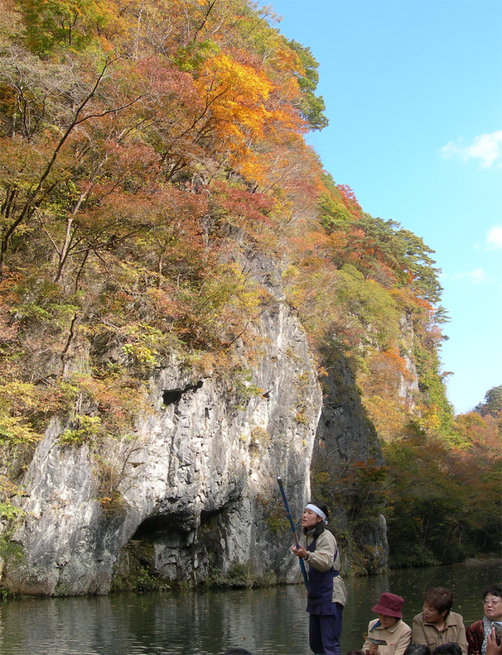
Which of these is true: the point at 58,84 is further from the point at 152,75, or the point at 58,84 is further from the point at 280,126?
the point at 280,126

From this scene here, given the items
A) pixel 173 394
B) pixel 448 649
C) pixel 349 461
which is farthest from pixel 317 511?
pixel 349 461

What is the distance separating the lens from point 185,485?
14.5 metres

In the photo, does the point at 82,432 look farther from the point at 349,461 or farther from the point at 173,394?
the point at 349,461

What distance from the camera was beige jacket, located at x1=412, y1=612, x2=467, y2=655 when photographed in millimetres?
3900

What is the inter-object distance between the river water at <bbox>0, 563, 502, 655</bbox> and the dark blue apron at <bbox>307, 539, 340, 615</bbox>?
3.04 m

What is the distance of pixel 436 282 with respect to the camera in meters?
48.6

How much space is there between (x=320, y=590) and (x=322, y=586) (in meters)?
0.04

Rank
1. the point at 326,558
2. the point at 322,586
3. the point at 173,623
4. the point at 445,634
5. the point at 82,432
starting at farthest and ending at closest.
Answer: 1. the point at 82,432
2. the point at 173,623
3. the point at 322,586
4. the point at 326,558
5. the point at 445,634

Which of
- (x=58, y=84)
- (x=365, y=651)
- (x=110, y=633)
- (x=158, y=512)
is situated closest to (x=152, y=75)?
(x=58, y=84)

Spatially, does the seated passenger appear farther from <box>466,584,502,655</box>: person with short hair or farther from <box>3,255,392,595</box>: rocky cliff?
<box>3,255,392,595</box>: rocky cliff

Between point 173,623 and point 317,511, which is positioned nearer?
point 317,511

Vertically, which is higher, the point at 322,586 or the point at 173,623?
the point at 322,586

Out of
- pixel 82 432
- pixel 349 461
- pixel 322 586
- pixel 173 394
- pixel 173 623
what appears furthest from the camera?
pixel 349 461

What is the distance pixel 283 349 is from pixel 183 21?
12257 millimetres
